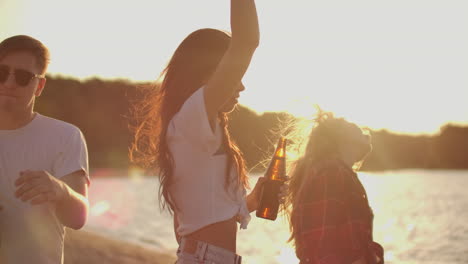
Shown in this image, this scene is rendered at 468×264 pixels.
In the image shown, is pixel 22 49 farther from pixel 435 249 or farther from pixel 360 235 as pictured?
pixel 435 249

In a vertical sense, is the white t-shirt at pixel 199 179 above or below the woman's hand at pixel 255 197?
above

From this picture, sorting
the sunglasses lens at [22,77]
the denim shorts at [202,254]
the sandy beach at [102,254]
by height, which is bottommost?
the sandy beach at [102,254]

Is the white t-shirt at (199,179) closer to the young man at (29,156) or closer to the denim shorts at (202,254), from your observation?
the denim shorts at (202,254)

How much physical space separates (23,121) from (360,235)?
247 centimetres

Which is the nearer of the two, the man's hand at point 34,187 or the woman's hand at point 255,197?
the man's hand at point 34,187

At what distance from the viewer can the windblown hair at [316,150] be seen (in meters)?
4.98

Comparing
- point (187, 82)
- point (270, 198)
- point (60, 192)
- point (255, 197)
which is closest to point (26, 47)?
point (187, 82)

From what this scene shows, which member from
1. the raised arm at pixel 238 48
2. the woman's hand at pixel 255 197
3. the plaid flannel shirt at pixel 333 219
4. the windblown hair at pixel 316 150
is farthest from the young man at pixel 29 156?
the windblown hair at pixel 316 150

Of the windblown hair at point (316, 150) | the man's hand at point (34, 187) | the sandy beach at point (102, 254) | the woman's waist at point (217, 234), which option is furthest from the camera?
the sandy beach at point (102, 254)

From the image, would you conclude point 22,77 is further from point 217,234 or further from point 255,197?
point 255,197

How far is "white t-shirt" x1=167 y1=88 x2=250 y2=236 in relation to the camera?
307cm

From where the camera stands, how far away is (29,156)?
3.22 metres

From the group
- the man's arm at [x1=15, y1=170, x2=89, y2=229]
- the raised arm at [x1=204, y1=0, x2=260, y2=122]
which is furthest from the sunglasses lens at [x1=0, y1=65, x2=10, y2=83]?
the raised arm at [x1=204, y1=0, x2=260, y2=122]

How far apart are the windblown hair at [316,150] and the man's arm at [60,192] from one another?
2141mm
